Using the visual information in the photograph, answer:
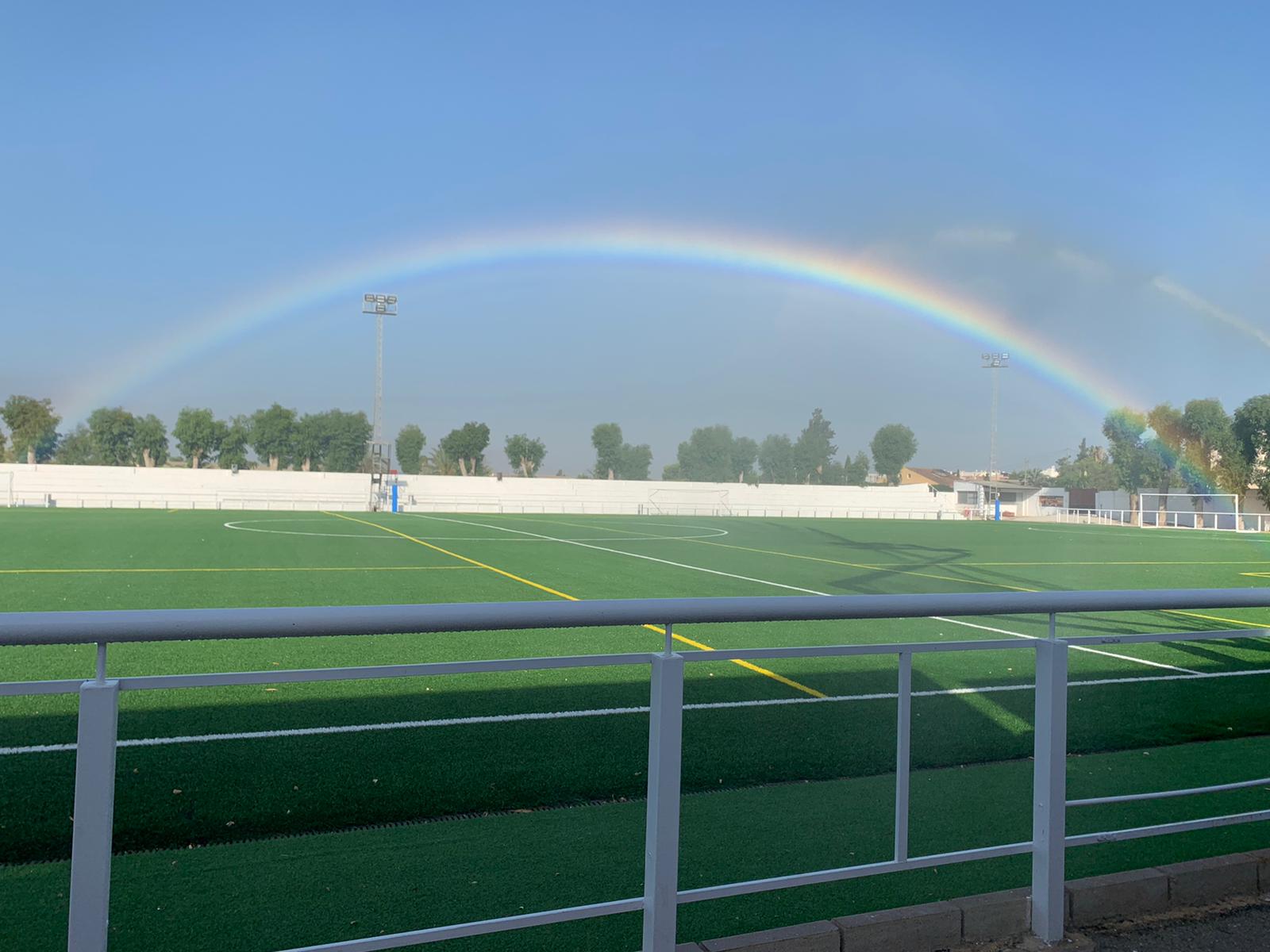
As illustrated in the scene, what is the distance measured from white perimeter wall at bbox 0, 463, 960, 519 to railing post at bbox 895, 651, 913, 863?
5805 cm

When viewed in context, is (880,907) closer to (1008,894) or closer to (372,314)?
(1008,894)

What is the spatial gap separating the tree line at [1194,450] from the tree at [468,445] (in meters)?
51.4

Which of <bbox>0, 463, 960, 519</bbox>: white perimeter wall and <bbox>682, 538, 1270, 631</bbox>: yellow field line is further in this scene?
<bbox>0, 463, 960, 519</bbox>: white perimeter wall

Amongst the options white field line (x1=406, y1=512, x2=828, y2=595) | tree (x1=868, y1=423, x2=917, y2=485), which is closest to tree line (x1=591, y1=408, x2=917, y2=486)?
tree (x1=868, y1=423, x2=917, y2=485)

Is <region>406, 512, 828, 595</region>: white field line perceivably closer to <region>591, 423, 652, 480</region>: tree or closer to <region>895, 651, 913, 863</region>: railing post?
<region>895, 651, 913, 863</region>: railing post

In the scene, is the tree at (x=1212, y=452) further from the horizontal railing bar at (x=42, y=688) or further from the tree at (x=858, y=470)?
the horizontal railing bar at (x=42, y=688)

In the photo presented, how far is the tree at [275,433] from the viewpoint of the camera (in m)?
86.8

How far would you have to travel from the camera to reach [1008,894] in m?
3.25

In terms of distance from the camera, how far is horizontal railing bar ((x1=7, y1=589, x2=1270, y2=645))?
2.01 meters

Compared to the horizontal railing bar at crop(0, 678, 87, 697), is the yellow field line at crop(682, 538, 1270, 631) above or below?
below

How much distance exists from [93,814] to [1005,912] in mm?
2631

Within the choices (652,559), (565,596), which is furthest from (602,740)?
(652,559)

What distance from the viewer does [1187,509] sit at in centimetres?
6581

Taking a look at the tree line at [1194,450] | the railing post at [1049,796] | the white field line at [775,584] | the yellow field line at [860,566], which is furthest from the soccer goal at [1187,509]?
the railing post at [1049,796]
